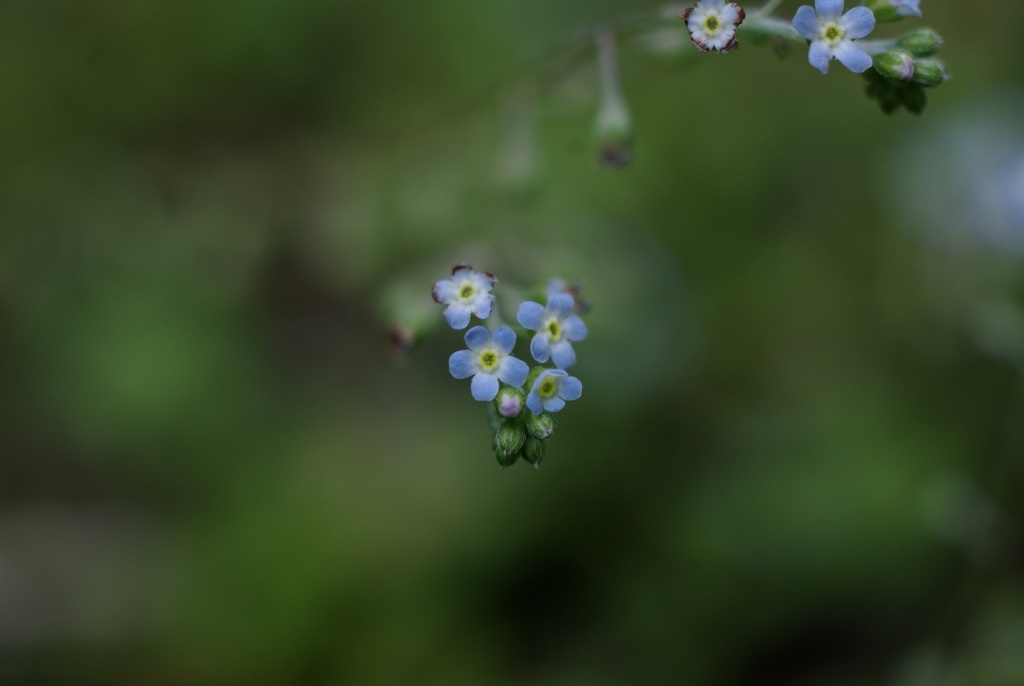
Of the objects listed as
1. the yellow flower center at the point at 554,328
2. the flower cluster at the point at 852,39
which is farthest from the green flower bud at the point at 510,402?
the flower cluster at the point at 852,39

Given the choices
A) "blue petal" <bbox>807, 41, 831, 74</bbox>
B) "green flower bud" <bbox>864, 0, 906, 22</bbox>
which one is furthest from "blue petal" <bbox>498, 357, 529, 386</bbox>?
"green flower bud" <bbox>864, 0, 906, 22</bbox>

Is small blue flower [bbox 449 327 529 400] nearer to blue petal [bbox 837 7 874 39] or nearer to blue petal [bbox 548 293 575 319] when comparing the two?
blue petal [bbox 548 293 575 319]

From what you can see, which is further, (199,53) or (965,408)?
(199,53)

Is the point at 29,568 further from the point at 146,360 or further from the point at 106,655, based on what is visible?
the point at 146,360

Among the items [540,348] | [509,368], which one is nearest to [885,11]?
[540,348]

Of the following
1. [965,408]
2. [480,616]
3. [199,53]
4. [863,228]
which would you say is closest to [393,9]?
[199,53]

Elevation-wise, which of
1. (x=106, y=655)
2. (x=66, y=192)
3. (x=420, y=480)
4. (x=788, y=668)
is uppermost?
(x=66, y=192)
